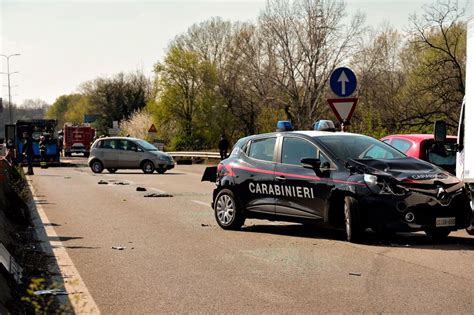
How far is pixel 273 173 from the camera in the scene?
11.7 metres

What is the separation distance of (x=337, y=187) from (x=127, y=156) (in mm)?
24482

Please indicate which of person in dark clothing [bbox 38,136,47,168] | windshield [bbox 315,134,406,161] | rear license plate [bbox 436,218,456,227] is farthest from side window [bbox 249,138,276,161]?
person in dark clothing [bbox 38,136,47,168]

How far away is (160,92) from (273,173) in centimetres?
6840

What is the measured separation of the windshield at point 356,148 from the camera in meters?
10.9

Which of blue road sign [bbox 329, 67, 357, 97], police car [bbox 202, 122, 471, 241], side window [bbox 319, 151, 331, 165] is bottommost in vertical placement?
police car [bbox 202, 122, 471, 241]

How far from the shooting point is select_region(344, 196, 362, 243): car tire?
33.7ft

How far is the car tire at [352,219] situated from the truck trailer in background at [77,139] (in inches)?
2629

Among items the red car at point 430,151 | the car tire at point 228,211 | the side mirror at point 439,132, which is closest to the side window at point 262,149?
the car tire at point 228,211

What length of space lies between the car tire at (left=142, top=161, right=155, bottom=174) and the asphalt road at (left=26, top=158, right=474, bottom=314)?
1952 cm

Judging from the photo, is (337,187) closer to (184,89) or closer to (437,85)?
(437,85)

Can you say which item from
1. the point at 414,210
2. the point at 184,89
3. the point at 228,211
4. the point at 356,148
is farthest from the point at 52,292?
the point at 184,89

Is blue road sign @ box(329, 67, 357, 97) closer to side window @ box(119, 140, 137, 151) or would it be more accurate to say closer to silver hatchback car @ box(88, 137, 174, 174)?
silver hatchback car @ box(88, 137, 174, 174)

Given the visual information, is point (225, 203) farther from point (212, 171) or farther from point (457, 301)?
point (457, 301)

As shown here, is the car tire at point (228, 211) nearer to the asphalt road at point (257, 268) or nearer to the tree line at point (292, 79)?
the asphalt road at point (257, 268)
